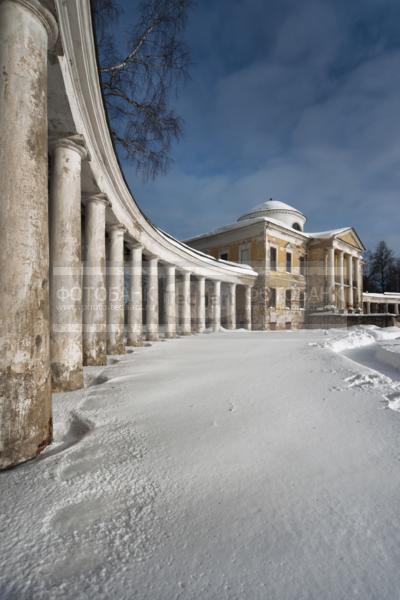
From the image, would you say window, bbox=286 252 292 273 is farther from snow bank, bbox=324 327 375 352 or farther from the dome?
snow bank, bbox=324 327 375 352

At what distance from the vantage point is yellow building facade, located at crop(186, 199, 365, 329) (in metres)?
28.5

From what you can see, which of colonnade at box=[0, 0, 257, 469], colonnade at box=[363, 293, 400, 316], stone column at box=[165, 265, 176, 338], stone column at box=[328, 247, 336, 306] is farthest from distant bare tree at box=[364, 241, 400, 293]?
colonnade at box=[0, 0, 257, 469]

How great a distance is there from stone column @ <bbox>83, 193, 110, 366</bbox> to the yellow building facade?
857 inches

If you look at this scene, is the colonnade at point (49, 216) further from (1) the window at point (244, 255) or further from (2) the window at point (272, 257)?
(2) the window at point (272, 257)

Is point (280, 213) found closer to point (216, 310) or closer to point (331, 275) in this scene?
point (331, 275)

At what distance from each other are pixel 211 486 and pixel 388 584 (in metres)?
1.07

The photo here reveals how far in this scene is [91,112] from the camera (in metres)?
5.97

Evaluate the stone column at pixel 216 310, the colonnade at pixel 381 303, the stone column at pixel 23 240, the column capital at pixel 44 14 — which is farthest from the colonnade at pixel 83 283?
the colonnade at pixel 381 303

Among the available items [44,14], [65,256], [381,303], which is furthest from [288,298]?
[44,14]

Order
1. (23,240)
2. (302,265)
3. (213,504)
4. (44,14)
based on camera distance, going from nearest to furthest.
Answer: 1. (213,504)
2. (23,240)
3. (44,14)
4. (302,265)

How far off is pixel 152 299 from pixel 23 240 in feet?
37.9

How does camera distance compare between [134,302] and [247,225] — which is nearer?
[134,302]

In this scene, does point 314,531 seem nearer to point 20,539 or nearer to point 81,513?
point 81,513

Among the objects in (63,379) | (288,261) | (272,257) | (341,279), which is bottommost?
(63,379)
